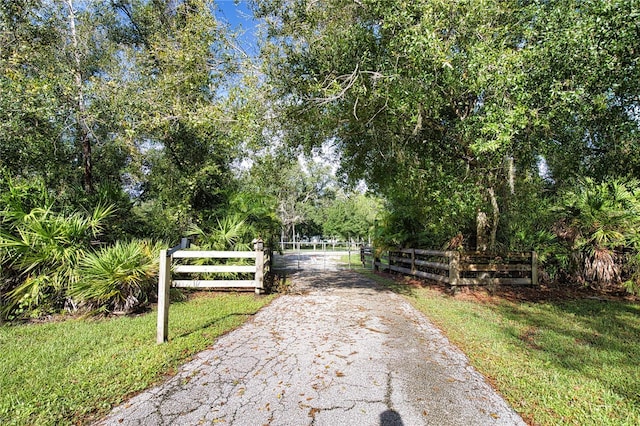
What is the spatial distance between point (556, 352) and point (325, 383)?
2942mm

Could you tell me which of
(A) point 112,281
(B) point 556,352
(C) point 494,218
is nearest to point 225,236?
(A) point 112,281

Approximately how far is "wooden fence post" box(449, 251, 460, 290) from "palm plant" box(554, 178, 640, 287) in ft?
10.1

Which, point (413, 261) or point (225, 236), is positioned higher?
point (225, 236)

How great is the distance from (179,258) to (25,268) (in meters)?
2.78

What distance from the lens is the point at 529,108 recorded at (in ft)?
17.9

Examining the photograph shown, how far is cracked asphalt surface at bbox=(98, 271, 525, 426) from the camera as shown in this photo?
2.56 metres

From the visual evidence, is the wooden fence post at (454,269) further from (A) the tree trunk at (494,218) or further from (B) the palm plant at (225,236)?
(B) the palm plant at (225,236)

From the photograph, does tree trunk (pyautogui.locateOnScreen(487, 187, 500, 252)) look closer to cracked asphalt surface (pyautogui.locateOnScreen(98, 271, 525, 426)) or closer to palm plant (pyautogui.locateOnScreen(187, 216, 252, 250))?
cracked asphalt surface (pyautogui.locateOnScreen(98, 271, 525, 426))

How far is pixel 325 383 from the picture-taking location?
10.2 feet

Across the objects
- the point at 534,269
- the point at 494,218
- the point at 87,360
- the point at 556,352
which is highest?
the point at 494,218

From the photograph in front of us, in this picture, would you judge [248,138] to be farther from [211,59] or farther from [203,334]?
[203,334]

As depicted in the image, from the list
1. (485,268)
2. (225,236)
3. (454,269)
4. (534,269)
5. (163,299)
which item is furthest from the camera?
(225,236)

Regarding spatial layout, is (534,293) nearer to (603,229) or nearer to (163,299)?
(603,229)

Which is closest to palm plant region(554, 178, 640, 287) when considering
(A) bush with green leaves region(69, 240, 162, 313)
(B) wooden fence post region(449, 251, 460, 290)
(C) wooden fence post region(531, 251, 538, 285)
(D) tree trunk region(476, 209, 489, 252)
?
(C) wooden fence post region(531, 251, 538, 285)
